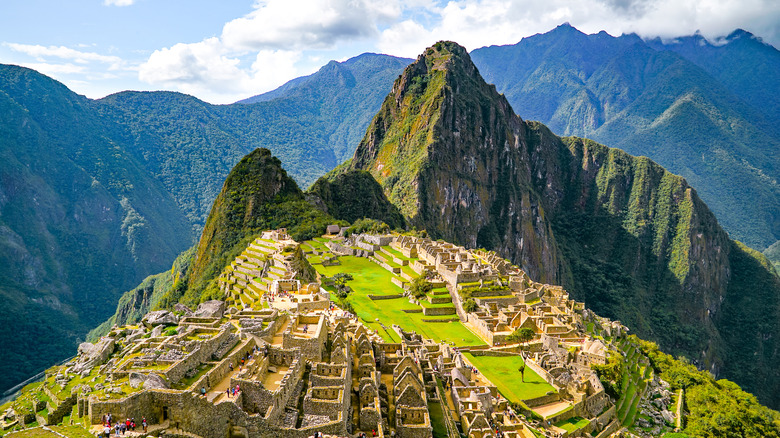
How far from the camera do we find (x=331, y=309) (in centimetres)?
3469

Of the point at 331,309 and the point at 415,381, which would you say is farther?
the point at 331,309

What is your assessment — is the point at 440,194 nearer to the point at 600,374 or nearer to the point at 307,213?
the point at 307,213

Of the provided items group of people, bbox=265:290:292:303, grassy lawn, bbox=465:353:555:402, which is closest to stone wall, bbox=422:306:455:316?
grassy lawn, bbox=465:353:555:402

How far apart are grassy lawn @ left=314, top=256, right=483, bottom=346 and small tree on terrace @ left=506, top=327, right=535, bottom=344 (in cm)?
274

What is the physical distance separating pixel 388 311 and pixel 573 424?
72.4ft

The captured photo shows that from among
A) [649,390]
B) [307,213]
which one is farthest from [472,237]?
[649,390]

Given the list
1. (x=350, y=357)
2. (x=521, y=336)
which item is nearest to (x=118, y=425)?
(x=350, y=357)

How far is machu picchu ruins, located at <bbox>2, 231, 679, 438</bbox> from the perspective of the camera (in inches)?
→ 733

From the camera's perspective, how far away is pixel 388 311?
181 feet

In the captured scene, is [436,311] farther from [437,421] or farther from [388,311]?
[437,421]

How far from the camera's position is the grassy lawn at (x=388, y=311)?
160ft

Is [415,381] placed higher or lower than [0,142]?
lower

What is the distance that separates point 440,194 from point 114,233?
110m

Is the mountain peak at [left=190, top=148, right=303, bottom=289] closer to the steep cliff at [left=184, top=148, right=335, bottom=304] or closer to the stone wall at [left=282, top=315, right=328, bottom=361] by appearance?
the steep cliff at [left=184, top=148, right=335, bottom=304]
